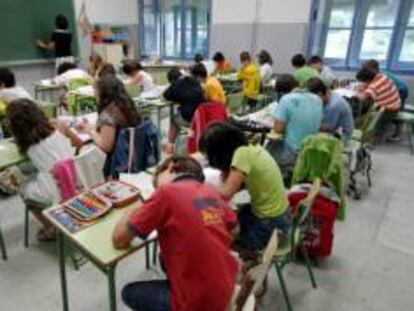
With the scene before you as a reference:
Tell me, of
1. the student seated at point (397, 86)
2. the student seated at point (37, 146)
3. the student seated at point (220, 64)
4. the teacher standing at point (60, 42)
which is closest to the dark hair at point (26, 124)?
the student seated at point (37, 146)

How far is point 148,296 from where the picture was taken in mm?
1488

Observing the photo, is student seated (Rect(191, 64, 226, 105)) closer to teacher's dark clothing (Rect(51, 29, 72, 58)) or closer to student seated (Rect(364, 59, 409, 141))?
student seated (Rect(364, 59, 409, 141))

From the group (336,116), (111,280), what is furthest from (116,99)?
(336,116)

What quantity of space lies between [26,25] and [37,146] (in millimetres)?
4974

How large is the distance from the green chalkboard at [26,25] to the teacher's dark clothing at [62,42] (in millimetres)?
140

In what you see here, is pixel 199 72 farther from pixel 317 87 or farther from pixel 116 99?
pixel 116 99

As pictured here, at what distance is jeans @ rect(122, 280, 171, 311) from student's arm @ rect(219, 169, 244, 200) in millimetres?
514

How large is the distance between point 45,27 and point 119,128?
202 inches

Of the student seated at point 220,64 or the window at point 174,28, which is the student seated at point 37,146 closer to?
the student seated at point 220,64

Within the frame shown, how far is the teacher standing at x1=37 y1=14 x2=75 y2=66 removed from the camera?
6.62 meters

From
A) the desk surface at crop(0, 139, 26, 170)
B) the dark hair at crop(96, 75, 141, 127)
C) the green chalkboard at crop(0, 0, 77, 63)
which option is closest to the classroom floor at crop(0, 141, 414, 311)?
the desk surface at crop(0, 139, 26, 170)

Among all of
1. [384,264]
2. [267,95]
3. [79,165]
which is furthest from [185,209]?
[267,95]

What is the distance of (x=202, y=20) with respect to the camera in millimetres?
8953

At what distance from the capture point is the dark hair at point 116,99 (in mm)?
2615
